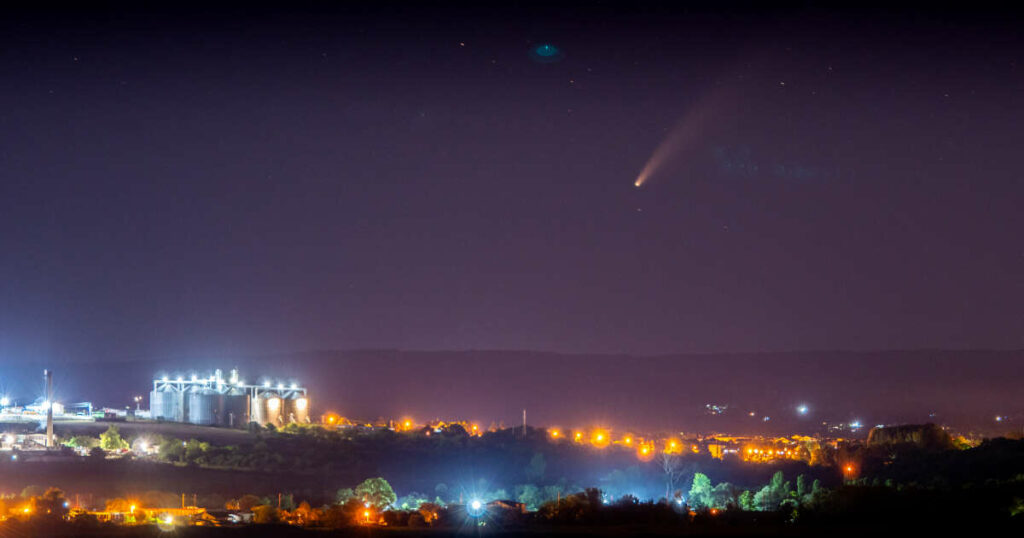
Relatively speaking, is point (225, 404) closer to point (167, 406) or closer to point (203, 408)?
point (203, 408)

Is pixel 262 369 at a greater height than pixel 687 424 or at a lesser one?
greater

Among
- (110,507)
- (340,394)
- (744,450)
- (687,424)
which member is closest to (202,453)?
(110,507)

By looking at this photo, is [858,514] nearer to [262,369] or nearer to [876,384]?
[876,384]

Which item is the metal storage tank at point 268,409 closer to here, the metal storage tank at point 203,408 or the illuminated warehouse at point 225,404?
the illuminated warehouse at point 225,404

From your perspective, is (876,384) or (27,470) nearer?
(27,470)

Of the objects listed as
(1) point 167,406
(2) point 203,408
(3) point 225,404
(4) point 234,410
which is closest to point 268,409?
(4) point 234,410

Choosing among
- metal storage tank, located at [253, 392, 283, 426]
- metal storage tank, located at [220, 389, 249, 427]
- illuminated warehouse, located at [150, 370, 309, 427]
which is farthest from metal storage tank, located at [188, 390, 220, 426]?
metal storage tank, located at [253, 392, 283, 426]

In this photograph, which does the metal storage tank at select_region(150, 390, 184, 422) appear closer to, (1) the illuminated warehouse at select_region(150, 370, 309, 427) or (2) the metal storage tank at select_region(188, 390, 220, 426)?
(1) the illuminated warehouse at select_region(150, 370, 309, 427)
